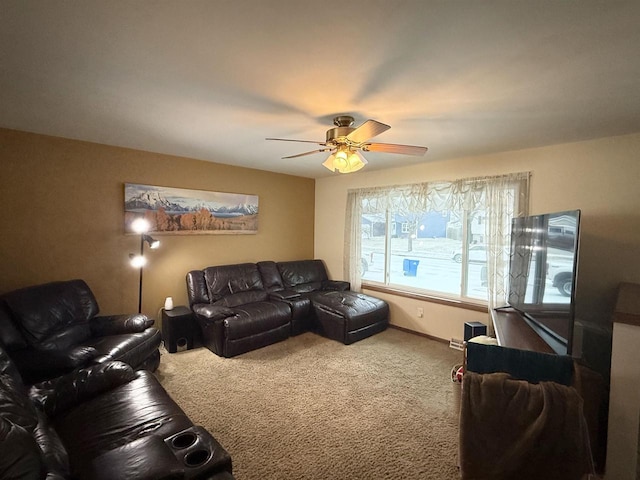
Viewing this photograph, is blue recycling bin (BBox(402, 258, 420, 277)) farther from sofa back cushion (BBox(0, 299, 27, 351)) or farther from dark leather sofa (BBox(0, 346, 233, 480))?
sofa back cushion (BBox(0, 299, 27, 351))

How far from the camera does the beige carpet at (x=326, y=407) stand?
1830 mm

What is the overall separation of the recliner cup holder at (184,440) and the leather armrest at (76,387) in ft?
2.73

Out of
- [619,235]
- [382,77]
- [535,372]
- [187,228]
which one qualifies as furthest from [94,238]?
[619,235]

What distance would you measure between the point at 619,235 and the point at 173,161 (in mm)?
4823

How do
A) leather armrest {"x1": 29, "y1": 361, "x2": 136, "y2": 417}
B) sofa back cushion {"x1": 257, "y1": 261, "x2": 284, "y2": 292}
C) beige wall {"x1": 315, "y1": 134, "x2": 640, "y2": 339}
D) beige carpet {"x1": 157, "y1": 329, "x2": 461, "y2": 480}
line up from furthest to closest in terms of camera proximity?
sofa back cushion {"x1": 257, "y1": 261, "x2": 284, "y2": 292}, beige wall {"x1": 315, "y1": 134, "x2": 640, "y2": 339}, beige carpet {"x1": 157, "y1": 329, "x2": 461, "y2": 480}, leather armrest {"x1": 29, "y1": 361, "x2": 136, "y2": 417}

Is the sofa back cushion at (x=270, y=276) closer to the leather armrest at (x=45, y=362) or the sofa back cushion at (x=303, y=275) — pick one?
the sofa back cushion at (x=303, y=275)

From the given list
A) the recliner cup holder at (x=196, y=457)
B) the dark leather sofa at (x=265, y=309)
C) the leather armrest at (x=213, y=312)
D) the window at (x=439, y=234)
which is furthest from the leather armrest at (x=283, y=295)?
the recliner cup holder at (x=196, y=457)

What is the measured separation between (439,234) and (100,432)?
151 inches

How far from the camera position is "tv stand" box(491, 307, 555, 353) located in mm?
2039

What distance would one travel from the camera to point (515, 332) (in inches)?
93.7

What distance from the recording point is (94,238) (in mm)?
3205

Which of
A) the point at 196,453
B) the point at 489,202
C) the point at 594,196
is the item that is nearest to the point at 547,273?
the point at 594,196

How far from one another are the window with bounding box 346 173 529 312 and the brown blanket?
2201 mm

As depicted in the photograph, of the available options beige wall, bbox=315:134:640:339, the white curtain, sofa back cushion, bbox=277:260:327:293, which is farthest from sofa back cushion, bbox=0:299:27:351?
beige wall, bbox=315:134:640:339
